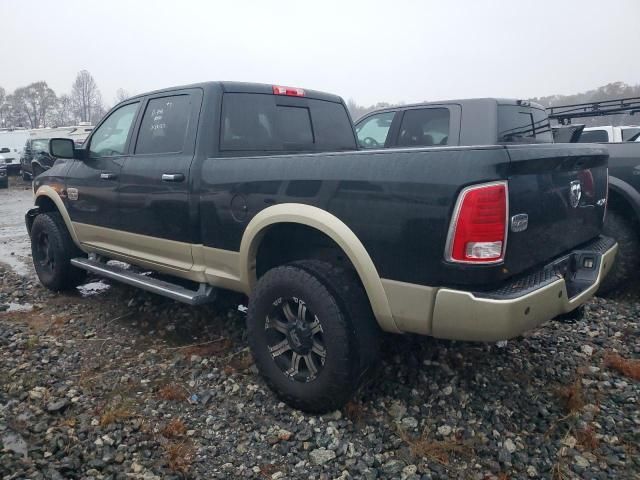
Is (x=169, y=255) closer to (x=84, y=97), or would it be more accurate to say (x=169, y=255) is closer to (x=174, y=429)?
(x=174, y=429)

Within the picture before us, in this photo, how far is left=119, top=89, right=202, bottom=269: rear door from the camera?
11.1ft

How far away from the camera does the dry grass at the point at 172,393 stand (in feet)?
9.74

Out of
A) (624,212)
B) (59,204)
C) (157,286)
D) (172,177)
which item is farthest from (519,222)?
(59,204)

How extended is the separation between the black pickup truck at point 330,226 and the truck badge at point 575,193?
16 mm

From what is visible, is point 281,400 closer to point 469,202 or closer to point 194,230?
point 194,230

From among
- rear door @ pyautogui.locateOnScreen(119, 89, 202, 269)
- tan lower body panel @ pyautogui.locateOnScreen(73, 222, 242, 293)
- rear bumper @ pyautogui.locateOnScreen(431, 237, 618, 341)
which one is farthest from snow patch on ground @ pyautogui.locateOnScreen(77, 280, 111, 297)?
rear bumper @ pyautogui.locateOnScreen(431, 237, 618, 341)

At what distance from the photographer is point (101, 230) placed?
4254 mm

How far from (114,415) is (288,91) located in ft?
8.60

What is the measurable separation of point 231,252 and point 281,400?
0.95 meters

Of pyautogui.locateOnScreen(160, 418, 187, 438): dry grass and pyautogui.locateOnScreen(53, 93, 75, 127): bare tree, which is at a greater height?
pyautogui.locateOnScreen(53, 93, 75, 127): bare tree

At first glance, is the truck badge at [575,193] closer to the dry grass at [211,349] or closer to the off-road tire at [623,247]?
the off-road tire at [623,247]

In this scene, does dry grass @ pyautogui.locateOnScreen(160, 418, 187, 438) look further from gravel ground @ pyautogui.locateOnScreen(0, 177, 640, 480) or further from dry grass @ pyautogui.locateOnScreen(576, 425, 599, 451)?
dry grass @ pyautogui.locateOnScreen(576, 425, 599, 451)

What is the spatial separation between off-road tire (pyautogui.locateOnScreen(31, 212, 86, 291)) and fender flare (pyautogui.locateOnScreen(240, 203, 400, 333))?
273cm

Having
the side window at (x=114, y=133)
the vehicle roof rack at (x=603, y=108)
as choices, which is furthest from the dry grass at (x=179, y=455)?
the vehicle roof rack at (x=603, y=108)
